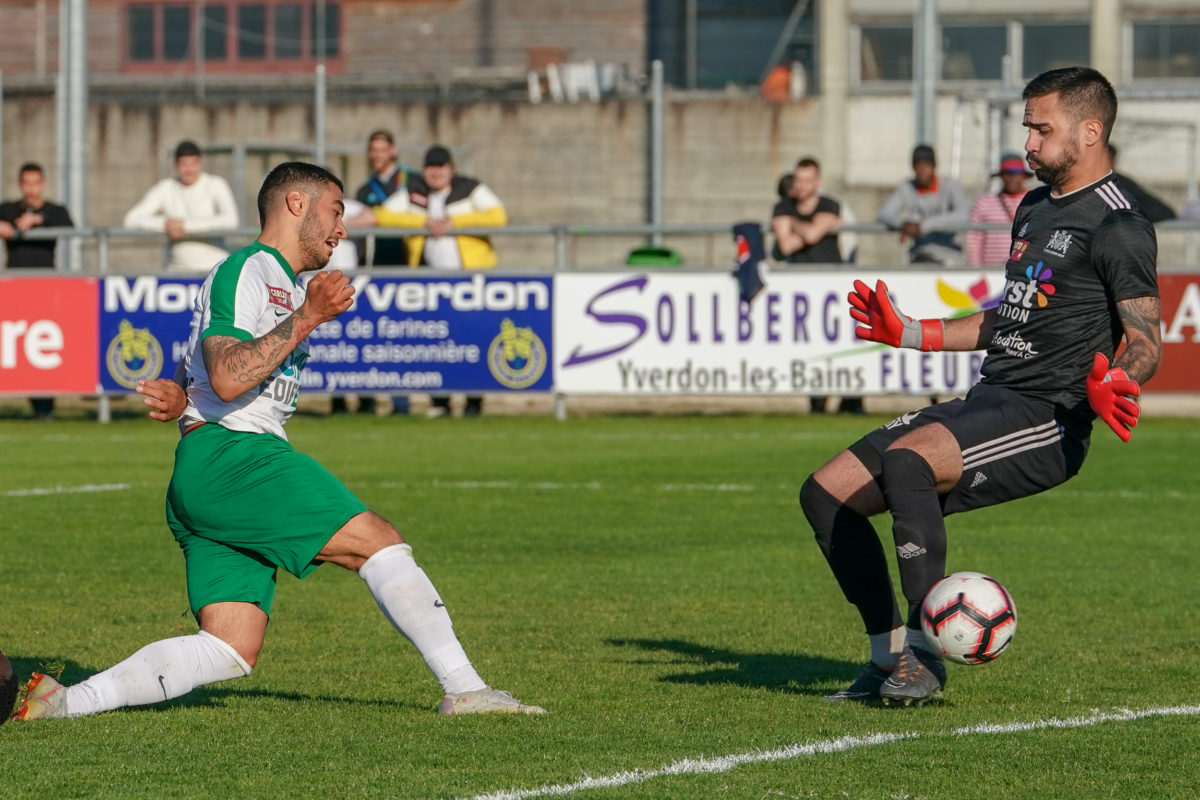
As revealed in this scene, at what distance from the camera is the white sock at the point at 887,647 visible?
6.34 meters

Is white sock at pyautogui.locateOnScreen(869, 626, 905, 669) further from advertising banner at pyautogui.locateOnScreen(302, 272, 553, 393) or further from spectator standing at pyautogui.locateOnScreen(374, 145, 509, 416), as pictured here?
spectator standing at pyautogui.locateOnScreen(374, 145, 509, 416)

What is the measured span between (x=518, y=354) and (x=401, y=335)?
1105 mm

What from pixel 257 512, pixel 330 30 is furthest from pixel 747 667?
pixel 330 30

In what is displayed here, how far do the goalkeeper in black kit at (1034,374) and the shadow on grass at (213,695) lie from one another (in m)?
1.55

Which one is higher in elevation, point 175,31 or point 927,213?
point 175,31

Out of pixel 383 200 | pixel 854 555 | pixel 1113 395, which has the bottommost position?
pixel 854 555

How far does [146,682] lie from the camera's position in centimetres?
580

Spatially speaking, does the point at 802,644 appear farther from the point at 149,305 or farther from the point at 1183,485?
the point at 149,305

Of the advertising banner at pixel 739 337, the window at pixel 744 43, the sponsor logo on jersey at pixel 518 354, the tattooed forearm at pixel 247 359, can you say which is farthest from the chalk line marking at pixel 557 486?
the window at pixel 744 43

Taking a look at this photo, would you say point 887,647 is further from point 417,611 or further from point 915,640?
point 417,611

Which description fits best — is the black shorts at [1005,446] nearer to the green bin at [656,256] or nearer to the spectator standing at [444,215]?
the spectator standing at [444,215]

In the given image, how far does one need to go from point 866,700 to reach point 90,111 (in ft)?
91.8

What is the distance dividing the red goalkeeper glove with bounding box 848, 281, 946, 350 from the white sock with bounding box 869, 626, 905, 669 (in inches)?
39.1

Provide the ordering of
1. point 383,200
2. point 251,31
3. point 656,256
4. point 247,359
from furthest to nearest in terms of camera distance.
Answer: point 251,31 < point 656,256 < point 383,200 < point 247,359
